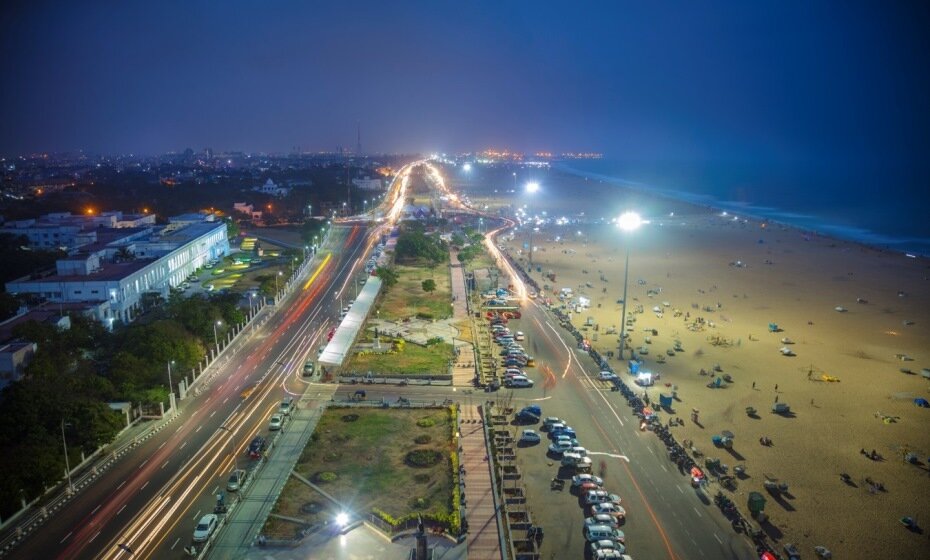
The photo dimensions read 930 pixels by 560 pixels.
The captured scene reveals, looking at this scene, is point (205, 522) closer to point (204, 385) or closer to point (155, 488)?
point (155, 488)

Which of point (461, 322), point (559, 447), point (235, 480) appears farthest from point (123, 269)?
point (559, 447)

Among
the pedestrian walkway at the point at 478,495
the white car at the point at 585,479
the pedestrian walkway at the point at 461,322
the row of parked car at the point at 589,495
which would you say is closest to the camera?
the pedestrian walkway at the point at 478,495

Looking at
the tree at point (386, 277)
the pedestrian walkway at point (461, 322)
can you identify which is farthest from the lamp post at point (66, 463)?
the tree at point (386, 277)

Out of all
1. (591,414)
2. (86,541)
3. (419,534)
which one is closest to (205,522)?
(86,541)

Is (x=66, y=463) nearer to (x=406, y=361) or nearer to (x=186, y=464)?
(x=186, y=464)

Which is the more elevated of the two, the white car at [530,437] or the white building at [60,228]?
the white building at [60,228]

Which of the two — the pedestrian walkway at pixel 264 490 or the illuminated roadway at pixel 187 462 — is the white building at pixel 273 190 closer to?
the illuminated roadway at pixel 187 462

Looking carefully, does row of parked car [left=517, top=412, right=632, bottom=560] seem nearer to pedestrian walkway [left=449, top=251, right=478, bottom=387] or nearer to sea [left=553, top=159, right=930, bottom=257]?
pedestrian walkway [left=449, top=251, right=478, bottom=387]
